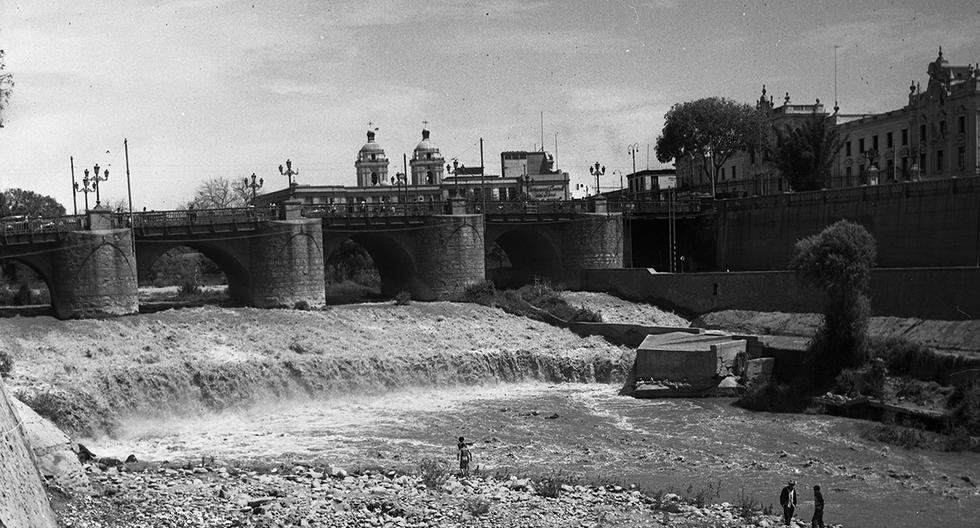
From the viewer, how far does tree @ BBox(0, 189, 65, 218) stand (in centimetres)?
7738

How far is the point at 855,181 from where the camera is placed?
2675 inches

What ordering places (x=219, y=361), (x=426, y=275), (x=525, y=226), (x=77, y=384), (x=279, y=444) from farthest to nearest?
(x=525, y=226)
(x=426, y=275)
(x=219, y=361)
(x=77, y=384)
(x=279, y=444)

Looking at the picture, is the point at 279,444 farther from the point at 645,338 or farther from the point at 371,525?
the point at 645,338

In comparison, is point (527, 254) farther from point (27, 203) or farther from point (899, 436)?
point (27, 203)

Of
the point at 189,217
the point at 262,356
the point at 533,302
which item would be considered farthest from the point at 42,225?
the point at 533,302

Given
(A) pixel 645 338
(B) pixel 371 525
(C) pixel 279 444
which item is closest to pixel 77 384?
(C) pixel 279 444

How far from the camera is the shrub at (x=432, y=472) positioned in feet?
70.8

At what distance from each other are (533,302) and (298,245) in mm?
12304

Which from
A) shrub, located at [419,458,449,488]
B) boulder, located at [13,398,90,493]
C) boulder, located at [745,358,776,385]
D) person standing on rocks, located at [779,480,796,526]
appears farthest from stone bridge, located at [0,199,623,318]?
person standing on rocks, located at [779,480,796,526]

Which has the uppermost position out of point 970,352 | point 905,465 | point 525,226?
point 525,226

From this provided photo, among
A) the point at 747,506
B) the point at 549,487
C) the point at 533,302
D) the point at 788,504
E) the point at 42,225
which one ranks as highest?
the point at 42,225

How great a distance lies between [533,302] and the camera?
4756 cm

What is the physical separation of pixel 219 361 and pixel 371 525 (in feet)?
59.4

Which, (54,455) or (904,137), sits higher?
(904,137)
